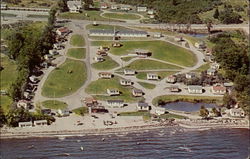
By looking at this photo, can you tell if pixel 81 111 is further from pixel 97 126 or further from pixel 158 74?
pixel 158 74

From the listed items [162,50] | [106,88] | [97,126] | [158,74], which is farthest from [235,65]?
[97,126]

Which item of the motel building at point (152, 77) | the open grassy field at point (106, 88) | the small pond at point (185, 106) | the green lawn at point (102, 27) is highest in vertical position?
the green lawn at point (102, 27)

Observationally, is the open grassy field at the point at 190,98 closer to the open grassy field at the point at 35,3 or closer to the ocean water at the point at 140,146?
the ocean water at the point at 140,146

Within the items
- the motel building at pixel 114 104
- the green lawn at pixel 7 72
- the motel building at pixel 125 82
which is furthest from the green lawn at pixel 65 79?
the motel building at pixel 114 104

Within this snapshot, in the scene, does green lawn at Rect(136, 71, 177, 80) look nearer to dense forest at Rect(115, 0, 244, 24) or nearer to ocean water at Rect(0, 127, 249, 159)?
ocean water at Rect(0, 127, 249, 159)

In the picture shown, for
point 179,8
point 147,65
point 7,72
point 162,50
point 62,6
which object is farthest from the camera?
point 179,8

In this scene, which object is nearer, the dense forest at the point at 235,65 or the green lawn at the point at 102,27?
the dense forest at the point at 235,65
